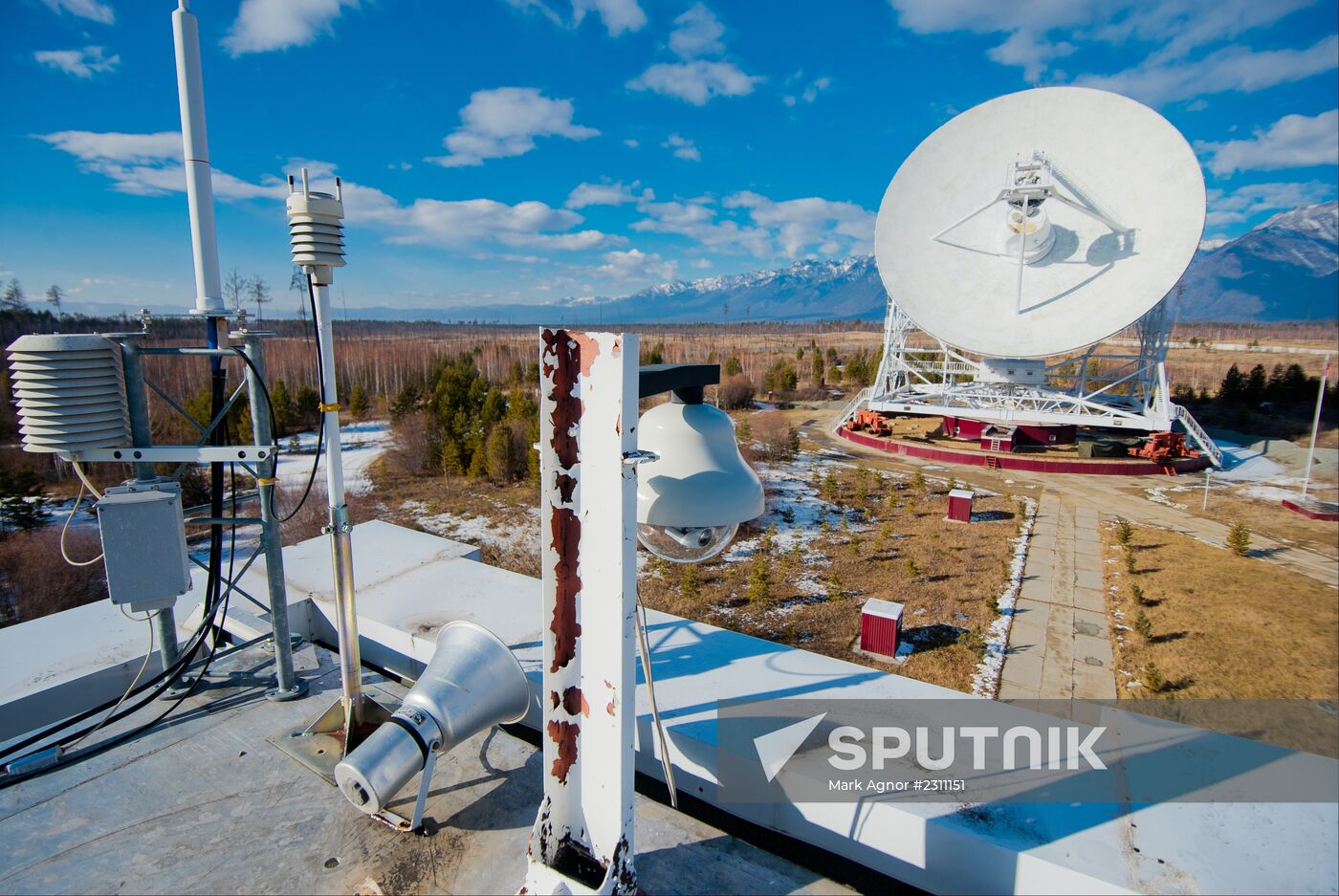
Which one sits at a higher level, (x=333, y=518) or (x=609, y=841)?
(x=333, y=518)

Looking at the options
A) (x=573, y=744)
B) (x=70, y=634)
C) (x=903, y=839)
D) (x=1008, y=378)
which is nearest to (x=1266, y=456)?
(x=1008, y=378)

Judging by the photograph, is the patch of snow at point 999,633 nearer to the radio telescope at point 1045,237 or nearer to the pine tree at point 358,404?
the radio telescope at point 1045,237

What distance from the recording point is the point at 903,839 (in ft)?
8.48

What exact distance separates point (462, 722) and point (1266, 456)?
2521 cm

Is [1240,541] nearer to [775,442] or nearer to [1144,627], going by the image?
[1144,627]

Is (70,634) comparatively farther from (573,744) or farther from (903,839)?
(903,839)

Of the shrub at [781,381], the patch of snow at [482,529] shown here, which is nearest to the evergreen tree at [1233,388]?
the shrub at [781,381]

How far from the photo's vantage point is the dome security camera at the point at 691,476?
2209 millimetres

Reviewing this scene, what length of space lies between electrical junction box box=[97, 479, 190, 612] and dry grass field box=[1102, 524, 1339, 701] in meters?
9.07

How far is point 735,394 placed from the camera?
3033 cm

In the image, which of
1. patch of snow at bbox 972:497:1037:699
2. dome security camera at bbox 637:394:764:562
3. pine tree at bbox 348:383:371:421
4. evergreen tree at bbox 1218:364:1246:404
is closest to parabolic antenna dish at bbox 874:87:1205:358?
patch of snow at bbox 972:497:1037:699

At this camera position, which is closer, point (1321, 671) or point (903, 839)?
point (903, 839)

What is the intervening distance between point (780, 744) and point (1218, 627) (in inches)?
364

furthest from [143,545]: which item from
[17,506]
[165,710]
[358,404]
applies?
[358,404]
